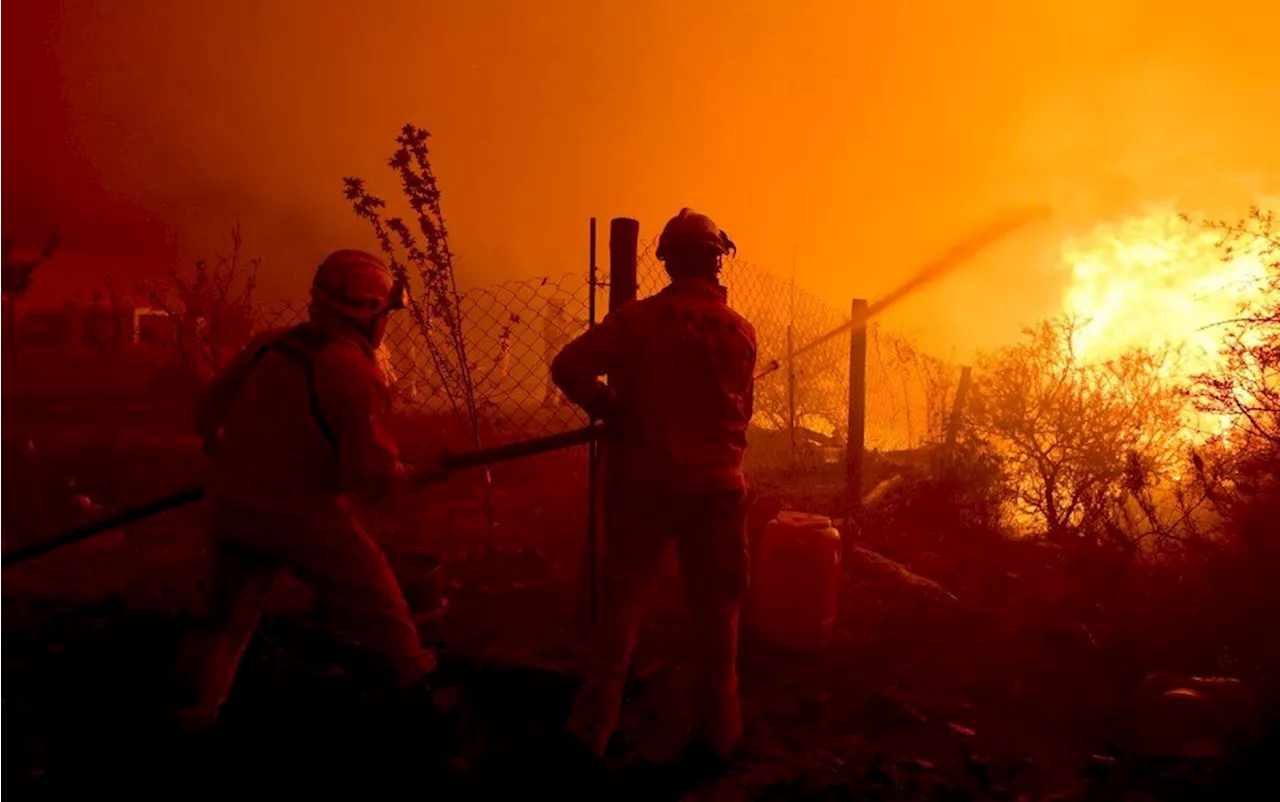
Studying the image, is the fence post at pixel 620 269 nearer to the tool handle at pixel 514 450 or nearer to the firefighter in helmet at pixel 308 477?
the tool handle at pixel 514 450

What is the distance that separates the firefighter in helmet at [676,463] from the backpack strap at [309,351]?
34.9 inches

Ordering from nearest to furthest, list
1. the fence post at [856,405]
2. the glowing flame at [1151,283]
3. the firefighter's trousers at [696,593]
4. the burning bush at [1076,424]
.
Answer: the firefighter's trousers at [696,593] → the fence post at [856,405] → the burning bush at [1076,424] → the glowing flame at [1151,283]

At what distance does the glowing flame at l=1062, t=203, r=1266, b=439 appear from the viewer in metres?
11.3

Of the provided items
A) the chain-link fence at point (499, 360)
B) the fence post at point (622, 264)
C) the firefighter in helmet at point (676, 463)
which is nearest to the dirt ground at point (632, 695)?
the firefighter in helmet at point (676, 463)

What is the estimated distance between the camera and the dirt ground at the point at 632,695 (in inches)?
119

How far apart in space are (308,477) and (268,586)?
22.9 inches

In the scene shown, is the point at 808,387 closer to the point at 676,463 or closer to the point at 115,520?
the point at 676,463

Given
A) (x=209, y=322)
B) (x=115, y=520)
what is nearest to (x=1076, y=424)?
(x=115, y=520)

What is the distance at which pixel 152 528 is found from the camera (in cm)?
658

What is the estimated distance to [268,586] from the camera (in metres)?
3.01

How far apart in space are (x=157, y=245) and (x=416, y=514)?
65.2ft

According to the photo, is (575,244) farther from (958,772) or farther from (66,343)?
(958,772)

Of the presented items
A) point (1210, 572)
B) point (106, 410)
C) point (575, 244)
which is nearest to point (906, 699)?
point (1210, 572)

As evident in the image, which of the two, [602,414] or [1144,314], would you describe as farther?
[1144,314]
